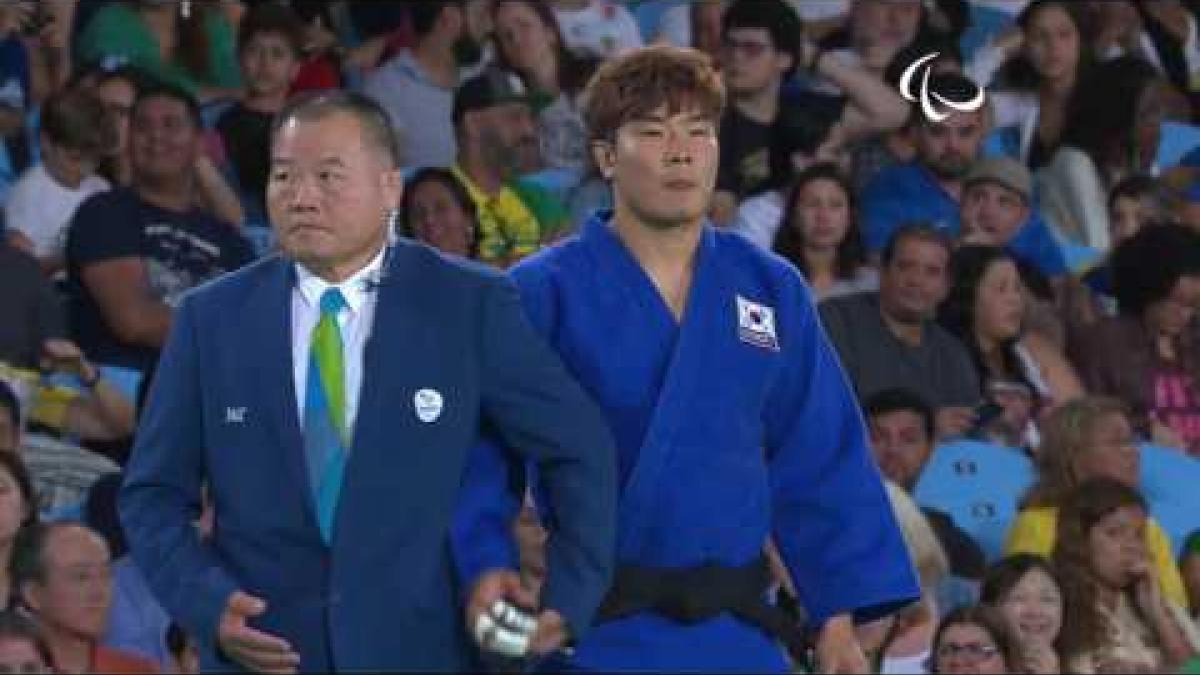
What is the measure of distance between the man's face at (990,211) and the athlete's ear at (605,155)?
198 inches

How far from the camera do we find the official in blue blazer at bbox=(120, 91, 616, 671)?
200 inches

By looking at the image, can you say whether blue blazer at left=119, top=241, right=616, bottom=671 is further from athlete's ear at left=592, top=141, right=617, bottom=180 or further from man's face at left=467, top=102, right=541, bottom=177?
man's face at left=467, top=102, right=541, bottom=177

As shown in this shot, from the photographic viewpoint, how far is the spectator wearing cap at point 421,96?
1027cm

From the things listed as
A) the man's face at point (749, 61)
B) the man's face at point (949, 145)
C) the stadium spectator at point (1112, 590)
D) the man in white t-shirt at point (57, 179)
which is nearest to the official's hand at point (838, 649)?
the stadium spectator at point (1112, 590)

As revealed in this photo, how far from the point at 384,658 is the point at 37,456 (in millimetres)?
3486

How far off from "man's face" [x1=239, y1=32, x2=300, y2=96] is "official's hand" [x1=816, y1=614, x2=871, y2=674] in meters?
4.52

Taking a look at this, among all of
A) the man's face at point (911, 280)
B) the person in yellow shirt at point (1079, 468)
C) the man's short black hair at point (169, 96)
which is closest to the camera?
the man's short black hair at point (169, 96)

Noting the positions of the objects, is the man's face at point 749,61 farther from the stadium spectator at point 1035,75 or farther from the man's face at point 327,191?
the man's face at point 327,191

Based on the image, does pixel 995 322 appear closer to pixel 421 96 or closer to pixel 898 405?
pixel 898 405

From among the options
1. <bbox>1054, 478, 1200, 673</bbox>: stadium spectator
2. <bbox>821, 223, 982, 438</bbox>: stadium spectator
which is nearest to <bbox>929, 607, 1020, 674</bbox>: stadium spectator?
<bbox>1054, 478, 1200, 673</bbox>: stadium spectator

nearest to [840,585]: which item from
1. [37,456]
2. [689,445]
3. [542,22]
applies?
[689,445]

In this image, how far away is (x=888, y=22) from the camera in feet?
36.3

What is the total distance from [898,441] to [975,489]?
308 millimetres

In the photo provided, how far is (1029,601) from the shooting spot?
891 centimetres
